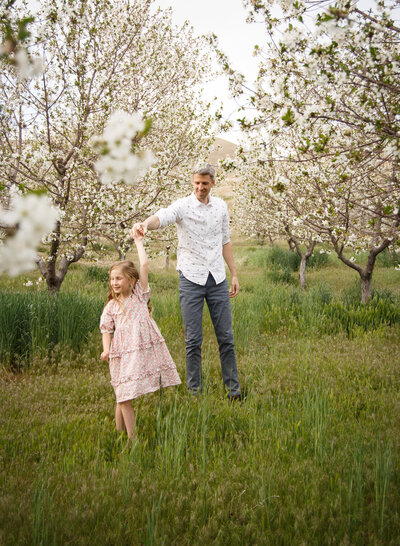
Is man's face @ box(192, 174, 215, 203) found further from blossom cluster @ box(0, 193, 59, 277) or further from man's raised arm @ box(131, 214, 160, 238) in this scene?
blossom cluster @ box(0, 193, 59, 277)

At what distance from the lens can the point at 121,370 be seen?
113 inches

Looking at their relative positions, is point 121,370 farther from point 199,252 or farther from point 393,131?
point 393,131

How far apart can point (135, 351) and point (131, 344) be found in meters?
0.06

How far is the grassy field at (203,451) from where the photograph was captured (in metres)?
1.91

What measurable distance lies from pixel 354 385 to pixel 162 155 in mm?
5201

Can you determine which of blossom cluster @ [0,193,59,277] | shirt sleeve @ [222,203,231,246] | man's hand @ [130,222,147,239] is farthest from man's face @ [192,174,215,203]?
blossom cluster @ [0,193,59,277]

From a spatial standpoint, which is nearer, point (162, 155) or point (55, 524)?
point (55, 524)

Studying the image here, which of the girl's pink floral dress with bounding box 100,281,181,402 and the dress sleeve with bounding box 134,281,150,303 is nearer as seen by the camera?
the girl's pink floral dress with bounding box 100,281,181,402

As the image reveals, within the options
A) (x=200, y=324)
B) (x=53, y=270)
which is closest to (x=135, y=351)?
(x=200, y=324)

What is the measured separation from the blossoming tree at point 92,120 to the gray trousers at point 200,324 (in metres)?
2.19

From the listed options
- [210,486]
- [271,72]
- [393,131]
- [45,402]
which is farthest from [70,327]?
[393,131]

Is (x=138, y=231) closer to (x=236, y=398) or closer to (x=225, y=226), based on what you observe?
(x=225, y=226)

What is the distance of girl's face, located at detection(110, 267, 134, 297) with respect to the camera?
2957 mm

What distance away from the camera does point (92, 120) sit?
21.1 feet
